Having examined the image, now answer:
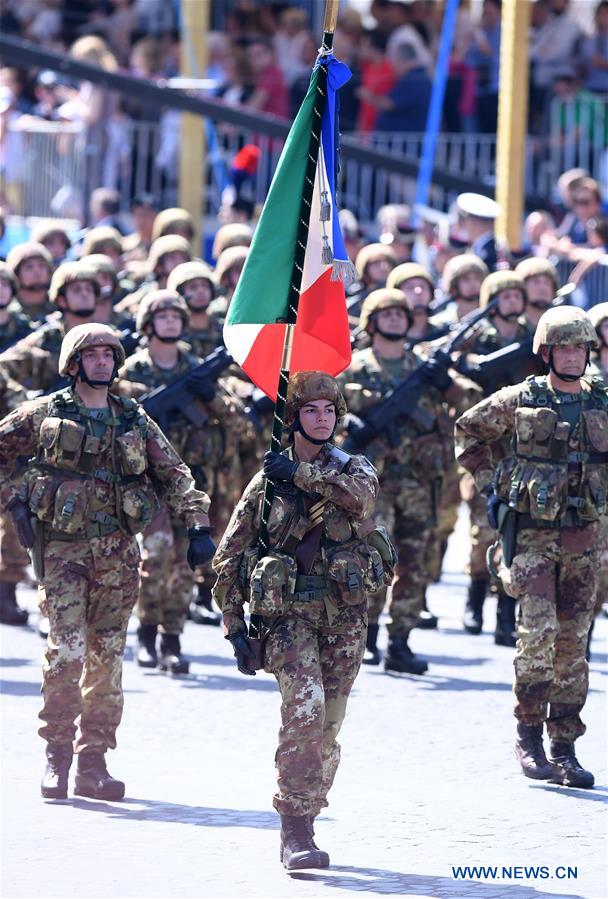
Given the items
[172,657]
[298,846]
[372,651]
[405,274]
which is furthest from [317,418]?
[405,274]

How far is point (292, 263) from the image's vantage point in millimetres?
8852

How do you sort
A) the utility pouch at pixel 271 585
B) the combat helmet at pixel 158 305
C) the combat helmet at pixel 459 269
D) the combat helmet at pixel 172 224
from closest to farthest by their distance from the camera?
the utility pouch at pixel 271 585, the combat helmet at pixel 158 305, the combat helmet at pixel 459 269, the combat helmet at pixel 172 224

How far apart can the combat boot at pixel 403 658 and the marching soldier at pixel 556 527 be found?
2672 mm

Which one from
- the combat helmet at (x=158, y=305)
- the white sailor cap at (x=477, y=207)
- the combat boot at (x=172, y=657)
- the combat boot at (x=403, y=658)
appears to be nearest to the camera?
the combat boot at (x=172, y=657)

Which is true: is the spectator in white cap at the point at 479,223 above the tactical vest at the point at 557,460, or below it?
above

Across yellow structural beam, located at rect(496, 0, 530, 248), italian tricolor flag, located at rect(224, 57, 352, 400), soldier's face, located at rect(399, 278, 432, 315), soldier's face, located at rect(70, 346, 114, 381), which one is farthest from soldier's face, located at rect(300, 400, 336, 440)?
yellow structural beam, located at rect(496, 0, 530, 248)

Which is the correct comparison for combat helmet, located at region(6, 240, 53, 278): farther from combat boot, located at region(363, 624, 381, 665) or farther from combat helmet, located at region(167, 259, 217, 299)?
combat boot, located at region(363, 624, 381, 665)

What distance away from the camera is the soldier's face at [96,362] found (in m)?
9.50

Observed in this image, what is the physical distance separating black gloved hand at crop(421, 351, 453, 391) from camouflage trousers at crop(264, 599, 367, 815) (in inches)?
176

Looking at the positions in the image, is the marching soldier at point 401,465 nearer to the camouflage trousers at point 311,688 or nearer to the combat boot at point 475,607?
the combat boot at point 475,607

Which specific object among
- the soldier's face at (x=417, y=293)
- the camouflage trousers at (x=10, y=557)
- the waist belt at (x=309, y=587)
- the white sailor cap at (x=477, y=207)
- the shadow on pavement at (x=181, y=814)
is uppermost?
the white sailor cap at (x=477, y=207)

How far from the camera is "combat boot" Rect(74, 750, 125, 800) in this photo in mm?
9391

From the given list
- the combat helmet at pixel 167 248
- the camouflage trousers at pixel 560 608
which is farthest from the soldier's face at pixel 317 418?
the combat helmet at pixel 167 248

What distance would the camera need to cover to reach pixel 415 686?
488 inches
